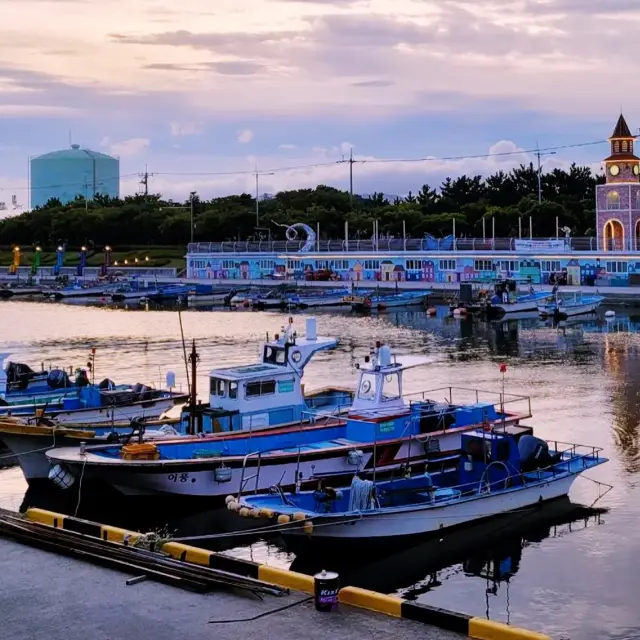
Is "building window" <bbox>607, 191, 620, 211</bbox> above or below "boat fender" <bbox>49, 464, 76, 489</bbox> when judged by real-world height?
above

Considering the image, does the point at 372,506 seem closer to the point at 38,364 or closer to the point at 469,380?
the point at 469,380

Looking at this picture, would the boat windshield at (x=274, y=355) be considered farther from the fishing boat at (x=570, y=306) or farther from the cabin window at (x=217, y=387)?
the fishing boat at (x=570, y=306)

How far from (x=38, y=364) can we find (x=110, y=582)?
44.1 meters

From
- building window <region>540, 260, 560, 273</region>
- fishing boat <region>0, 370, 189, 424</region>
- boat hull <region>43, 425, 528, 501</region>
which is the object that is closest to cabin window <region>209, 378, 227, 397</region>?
boat hull <region>43, 425, 528, 501</region>

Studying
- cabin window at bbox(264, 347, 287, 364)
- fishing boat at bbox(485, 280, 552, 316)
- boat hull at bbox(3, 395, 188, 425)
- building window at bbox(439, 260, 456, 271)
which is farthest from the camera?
building window at bbox(439, 260, 456, 271)

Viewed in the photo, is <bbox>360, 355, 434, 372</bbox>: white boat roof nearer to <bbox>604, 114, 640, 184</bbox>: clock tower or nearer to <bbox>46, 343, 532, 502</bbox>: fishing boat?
<bbox>46, 343, 532, 502</bbox>: fishing boat

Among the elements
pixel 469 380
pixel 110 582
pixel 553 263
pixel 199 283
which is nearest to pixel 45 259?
pixel 199 283

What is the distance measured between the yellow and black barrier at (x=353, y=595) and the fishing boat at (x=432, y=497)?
9.70 feet

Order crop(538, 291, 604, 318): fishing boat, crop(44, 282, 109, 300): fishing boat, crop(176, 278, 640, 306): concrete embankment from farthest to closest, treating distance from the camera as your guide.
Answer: crop(44, 282, 109, 300): fishing boat < crop(176, 278, 640, 306): concrete embankment < crop(538, 291, 604, 318): fishing boat

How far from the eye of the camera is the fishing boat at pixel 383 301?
9956 centimetres

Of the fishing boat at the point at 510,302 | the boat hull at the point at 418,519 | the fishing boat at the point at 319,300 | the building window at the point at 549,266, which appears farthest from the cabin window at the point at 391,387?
the building window at the point at 549,266

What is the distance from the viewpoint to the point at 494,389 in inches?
1970

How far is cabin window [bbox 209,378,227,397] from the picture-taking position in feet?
103

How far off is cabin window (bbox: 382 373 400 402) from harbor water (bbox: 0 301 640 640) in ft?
17.0
